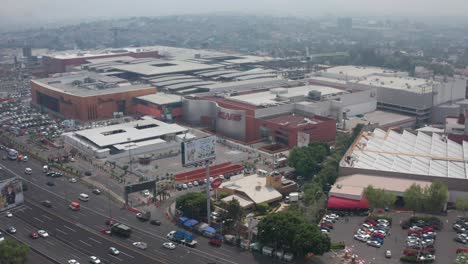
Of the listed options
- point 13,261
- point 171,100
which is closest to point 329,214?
point 13,261

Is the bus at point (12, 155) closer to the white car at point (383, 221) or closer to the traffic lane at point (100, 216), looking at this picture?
the traffic lane at point (100, 216)

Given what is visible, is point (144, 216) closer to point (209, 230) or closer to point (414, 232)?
point (209, 230)

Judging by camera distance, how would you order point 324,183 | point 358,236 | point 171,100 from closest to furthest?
point 358,236 → point 324,183 → point 171,100

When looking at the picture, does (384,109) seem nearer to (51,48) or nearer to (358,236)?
(358,236)

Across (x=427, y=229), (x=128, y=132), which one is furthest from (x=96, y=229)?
(x=128, y=132)

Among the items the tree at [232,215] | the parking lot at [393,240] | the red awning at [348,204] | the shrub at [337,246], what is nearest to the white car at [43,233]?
the tree at [232,215]

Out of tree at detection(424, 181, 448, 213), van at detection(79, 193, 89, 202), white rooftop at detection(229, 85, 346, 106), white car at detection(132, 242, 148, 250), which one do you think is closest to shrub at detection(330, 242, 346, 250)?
tree at detection(424, 181, 448, 213)
